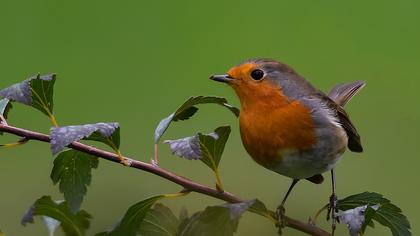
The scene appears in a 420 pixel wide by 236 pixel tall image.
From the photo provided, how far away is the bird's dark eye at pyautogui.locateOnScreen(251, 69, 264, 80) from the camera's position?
2.37m

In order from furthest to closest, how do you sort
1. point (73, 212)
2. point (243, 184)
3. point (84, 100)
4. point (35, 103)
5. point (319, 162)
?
point (84, 100) → point (243, 184) → point (319, 162) → point (35, 103) → point (73, 212)

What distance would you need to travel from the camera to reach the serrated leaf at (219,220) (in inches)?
58.1

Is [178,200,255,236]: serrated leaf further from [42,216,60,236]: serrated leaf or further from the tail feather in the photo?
the tail feather

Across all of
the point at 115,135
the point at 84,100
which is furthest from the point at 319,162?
the point at 84,100

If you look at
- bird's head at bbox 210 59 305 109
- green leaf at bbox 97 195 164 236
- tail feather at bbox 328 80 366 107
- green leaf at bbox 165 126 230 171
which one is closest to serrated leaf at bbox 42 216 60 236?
green leaf at bbox 97 195 164 236

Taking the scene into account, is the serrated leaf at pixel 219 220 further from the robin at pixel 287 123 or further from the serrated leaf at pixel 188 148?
the robin at pixel 287 123

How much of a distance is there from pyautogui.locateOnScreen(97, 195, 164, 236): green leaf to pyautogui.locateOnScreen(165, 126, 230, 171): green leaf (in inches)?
5.0

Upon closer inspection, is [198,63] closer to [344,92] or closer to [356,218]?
[344,92]

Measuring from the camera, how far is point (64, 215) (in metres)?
1.70

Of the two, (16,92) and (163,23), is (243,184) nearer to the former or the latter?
(16,92)

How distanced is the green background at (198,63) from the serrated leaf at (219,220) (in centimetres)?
87

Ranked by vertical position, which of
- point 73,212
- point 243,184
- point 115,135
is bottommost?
point 243,184

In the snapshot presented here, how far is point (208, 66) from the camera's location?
4.31m

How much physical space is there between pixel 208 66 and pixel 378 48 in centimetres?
102
